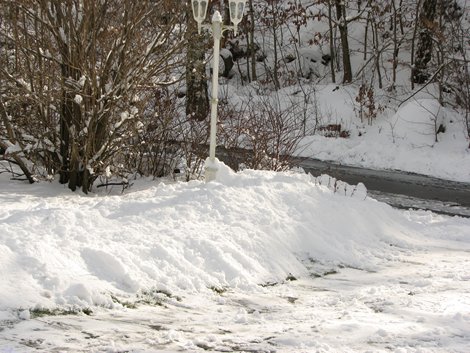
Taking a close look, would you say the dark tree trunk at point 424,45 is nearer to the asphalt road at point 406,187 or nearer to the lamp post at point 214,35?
the asphalt road at point 406,187

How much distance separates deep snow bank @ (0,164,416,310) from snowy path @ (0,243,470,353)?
291mm

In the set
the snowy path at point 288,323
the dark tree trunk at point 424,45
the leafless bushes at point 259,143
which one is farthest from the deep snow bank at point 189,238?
the dark tree trunk at point 424,45

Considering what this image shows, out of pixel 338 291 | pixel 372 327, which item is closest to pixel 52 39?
pixel 338 291

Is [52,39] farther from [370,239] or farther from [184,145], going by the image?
[370,239]

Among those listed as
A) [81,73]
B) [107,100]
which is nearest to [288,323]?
[107,100]

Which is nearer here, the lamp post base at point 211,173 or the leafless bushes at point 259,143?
the lamp post base at point 211,173

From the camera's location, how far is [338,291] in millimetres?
6297

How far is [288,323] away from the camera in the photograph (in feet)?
16.6

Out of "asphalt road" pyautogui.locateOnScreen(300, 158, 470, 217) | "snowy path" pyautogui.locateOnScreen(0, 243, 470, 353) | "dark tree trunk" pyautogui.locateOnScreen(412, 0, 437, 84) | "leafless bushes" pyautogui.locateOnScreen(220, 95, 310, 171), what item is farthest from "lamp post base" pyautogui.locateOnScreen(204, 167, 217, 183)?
"dark tree trunk" pyautogui.locateOnScreen(412, 0, 437, 84)

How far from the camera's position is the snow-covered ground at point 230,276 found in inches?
180

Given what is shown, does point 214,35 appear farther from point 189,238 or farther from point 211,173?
point 189,238

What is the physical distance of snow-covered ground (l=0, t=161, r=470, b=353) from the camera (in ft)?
15.0

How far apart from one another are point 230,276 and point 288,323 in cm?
116

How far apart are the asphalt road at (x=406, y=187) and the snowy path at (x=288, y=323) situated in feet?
22.2
